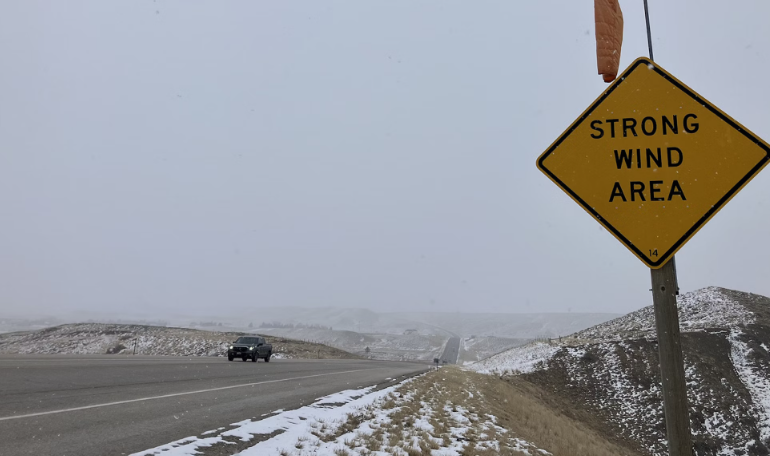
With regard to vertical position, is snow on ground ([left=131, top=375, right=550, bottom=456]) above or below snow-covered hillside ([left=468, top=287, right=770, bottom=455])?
above

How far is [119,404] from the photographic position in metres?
8.44

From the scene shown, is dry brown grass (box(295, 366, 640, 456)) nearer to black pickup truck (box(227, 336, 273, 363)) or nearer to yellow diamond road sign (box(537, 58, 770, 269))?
yellow diamond road sign (box(537, 58, 770, 269))

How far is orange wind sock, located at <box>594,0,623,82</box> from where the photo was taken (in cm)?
284

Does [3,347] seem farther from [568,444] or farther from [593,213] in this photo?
[593,213]

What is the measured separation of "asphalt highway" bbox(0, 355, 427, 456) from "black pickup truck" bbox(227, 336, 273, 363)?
409 inches

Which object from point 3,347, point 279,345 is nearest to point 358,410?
point 279,345

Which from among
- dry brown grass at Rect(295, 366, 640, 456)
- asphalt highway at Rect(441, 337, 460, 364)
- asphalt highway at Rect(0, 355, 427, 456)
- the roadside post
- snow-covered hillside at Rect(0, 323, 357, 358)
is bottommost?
asphalt highway at Rect(441, 337, 460, 364)

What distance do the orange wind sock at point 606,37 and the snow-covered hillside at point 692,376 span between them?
826 inches

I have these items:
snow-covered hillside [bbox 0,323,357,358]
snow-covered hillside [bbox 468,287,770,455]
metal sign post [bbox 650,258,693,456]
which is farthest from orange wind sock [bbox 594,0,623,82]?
Answer: snow-covered hillside [bbox 0,323,357,358]

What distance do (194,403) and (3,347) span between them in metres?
48.7

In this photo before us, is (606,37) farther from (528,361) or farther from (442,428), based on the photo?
(528,361)

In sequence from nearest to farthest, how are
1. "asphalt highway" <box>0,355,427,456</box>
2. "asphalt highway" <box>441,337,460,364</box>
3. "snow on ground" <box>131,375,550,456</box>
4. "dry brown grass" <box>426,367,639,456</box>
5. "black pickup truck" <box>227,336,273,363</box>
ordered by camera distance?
"asphalt highway" <box>0,355,427,456</box>
"snow on ground" <box>131,375,550,456</box>
"dry brown grass" <box>426,367,639,456</box>
"black pickup truck" <box>227,336,273,363</box>
"asphalt highway" <box>441,337,460,364</box>

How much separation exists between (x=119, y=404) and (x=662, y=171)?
32.0 feet

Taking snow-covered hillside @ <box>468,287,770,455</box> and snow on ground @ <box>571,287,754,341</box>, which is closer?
snow-covered hillside @ <box>468,287,770,455</box>
